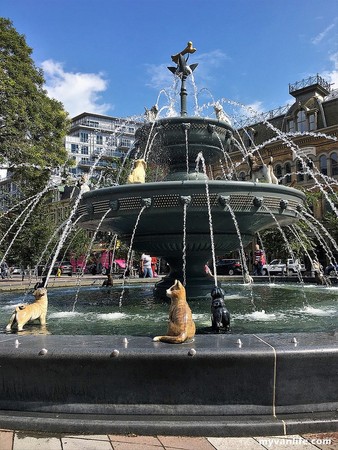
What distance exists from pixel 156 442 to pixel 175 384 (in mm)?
493

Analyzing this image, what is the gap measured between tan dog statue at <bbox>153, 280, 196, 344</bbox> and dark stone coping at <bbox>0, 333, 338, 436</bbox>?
0.31 m

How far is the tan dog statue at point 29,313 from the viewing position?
528 centimetres

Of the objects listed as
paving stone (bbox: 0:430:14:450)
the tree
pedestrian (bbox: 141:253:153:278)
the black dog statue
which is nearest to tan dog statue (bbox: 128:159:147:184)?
the black dog statue

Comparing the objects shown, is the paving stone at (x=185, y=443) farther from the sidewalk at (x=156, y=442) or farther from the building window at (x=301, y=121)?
the building window at (x=301, y=121)

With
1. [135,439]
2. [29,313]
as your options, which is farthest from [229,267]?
[135,439]

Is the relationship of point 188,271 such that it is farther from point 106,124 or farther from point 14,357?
point 106,124

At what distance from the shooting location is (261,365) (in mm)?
3602

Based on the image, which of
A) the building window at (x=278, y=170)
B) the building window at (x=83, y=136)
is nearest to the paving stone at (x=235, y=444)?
the building window at (x=278, y=170)

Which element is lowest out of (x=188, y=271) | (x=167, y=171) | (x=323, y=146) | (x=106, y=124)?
(x=188, y=271)

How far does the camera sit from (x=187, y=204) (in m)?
7.24

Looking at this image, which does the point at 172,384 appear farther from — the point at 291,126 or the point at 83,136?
the point at 83,136

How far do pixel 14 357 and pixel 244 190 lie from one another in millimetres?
4815

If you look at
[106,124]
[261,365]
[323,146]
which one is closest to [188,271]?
[261,365]

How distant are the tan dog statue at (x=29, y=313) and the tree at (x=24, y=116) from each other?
56.4 ft
